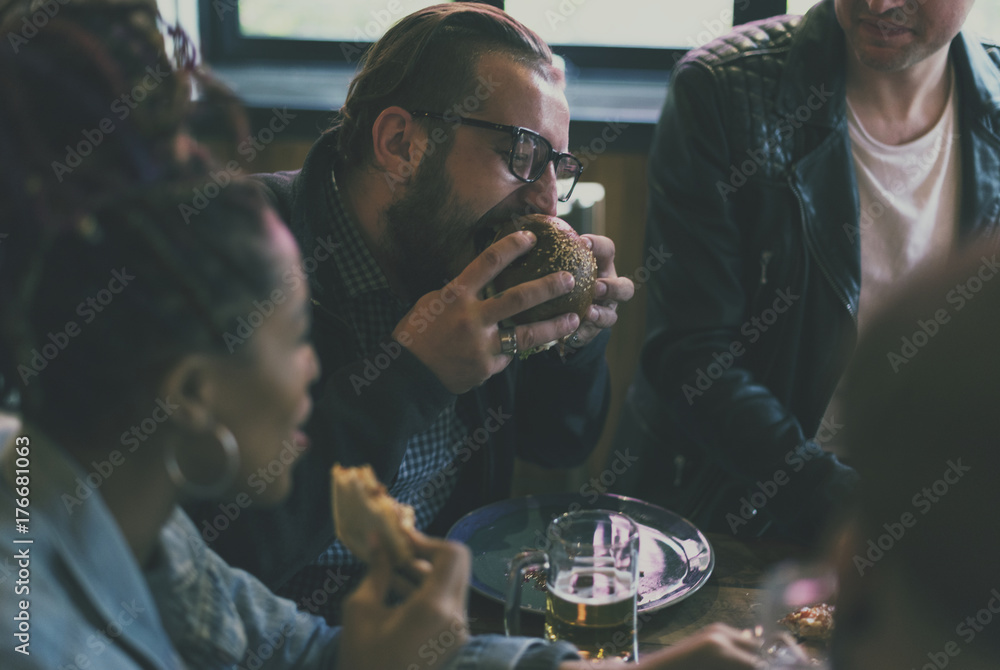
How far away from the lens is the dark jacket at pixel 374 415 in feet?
3.61

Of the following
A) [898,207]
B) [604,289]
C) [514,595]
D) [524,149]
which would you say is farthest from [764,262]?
[514,595]

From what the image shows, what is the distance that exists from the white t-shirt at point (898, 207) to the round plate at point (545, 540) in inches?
24.6

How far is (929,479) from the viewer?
1.82 feet

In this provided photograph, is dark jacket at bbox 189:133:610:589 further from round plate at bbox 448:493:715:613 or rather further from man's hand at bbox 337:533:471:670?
man's hand at bbox 337:533:471:670

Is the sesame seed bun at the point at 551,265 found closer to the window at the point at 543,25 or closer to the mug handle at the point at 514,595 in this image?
the mug handle at the point at 514,595

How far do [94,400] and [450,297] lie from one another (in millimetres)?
648

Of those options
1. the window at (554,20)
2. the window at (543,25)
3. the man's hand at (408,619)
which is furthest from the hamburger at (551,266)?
the window at (543,25)

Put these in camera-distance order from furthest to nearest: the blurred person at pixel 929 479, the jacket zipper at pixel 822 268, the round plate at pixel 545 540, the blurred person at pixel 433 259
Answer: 1. the jacket zipper at pixel 822 268
2. the blurred person at pixel 433 259
3. the round plate at pixel 545 540
4. the blurred person at pixel 929 479

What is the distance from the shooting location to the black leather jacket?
1.67 meters

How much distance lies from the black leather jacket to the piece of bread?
105cm

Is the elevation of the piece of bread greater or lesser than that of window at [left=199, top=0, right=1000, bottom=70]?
greater

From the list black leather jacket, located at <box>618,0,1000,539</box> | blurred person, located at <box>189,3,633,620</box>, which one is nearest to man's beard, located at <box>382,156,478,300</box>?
blurred person, located at <box>189,3,633,620</box>

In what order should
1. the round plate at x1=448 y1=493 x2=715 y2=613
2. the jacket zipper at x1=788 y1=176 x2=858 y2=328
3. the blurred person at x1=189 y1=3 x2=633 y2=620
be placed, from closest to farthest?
the round plate at x1=448 y1=493 x2=715 y2=613
the blurred person at x1=189 y1=3 x2=633 y2=620
the jacket zipper at x1=788 y1=176 x2=858 y2=328

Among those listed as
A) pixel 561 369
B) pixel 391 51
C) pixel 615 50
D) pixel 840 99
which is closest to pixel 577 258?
pixel 561 369
